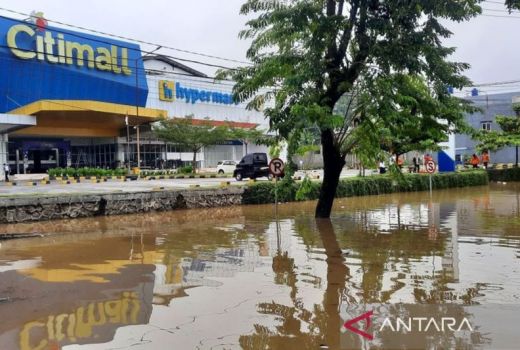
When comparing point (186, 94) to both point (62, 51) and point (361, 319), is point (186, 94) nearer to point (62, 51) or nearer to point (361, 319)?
point (62, 51)

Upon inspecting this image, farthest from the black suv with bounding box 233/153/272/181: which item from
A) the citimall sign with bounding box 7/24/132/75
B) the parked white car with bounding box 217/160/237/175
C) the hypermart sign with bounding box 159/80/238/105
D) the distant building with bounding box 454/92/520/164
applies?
the distant building with bounding box 454/92/520/164

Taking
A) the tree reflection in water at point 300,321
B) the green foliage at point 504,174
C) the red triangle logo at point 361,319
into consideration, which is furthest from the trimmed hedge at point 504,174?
the red triangle logo at point 361,319

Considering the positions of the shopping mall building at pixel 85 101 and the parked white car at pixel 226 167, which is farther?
the parked white car at pixel 226 167

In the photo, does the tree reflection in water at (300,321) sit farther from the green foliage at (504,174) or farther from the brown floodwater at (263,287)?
the green foliage at (504,174)

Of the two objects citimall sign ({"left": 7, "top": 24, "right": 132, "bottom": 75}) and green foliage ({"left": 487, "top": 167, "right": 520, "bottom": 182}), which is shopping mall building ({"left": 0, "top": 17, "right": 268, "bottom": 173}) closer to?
citimall sign ({"left": 7, "top": 24, "right": 132, "bottom": 75})

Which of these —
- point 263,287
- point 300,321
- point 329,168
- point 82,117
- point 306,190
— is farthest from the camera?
point 82,117

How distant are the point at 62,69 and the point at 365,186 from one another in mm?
32382

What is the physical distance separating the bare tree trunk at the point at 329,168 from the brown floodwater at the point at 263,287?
71.4 inches

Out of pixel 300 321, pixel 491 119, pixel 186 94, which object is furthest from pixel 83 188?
pixel 491 119

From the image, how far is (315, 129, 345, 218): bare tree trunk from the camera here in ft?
52.1

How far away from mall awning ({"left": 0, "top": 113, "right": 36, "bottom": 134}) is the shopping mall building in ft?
0.26

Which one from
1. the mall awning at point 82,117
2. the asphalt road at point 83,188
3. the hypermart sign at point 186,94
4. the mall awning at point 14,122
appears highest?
the hypermart sign at point 186,94

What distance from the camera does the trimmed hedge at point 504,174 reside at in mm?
38828

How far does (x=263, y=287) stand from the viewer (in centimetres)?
790
